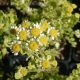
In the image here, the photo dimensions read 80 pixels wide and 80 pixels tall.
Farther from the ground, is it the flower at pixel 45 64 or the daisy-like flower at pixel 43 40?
→ the daisy-like flower at pixel 43 40

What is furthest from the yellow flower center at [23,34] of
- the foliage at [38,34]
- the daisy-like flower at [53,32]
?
the daisy-like flower at [53,32]

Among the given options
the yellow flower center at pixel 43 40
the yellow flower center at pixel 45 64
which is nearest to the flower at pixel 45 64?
the yellow flower center at pixel 45 64

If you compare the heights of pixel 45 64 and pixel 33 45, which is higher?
pixel 33 45

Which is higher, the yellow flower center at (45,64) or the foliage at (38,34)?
the foliage at (38,34)

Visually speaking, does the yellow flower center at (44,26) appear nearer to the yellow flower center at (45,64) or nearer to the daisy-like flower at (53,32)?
the daisy-like flower at (53,32)

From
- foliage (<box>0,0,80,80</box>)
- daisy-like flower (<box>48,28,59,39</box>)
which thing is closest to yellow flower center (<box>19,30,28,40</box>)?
foliage (<box>0,0,80,80</box>)

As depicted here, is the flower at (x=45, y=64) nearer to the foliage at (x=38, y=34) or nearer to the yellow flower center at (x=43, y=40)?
the foliage at (x=38, y=34)

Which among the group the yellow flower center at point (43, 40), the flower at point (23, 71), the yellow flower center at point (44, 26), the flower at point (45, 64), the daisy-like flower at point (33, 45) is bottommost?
the flower at point (23, 71)

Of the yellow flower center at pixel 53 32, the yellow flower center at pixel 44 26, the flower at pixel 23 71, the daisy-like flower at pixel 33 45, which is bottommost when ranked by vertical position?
the flower at pixel 23 71

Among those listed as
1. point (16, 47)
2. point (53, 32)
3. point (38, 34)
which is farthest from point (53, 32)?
point (16, 47)

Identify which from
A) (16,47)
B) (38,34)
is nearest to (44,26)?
(38,34)

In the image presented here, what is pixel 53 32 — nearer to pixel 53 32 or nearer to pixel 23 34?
pixel 53 32
